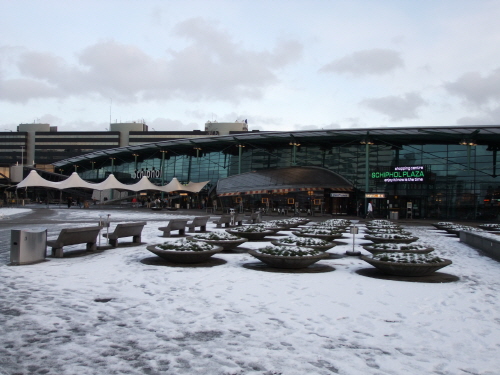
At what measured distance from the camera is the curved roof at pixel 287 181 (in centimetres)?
4669

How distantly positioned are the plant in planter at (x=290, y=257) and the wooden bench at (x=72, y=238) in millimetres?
4939

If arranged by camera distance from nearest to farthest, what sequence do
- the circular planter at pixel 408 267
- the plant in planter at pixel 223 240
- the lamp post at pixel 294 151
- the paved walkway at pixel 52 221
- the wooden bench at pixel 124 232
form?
the circular planter at pixel 408 267, the plant in planter at pixel 223 240, the wooden bench at pixel 124 232, the paved walkway at pixel 52 221, the lamp post at pixel 294 151

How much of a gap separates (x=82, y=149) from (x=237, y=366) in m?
142

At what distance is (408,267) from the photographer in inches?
350

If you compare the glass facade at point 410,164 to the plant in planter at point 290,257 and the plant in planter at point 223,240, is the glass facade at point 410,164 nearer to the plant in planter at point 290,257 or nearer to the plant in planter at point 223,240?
the plant in planter at point 223,240

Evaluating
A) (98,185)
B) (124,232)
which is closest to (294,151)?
(98,185)

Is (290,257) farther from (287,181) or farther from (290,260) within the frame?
(287,181)

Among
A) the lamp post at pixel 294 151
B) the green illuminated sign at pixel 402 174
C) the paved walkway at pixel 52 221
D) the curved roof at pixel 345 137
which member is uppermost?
the curved roof at pixel 345 137

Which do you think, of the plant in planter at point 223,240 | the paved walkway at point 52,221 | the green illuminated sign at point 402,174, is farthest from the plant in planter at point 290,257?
the green illuminated sign at point 402,174

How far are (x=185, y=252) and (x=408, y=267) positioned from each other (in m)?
5.14

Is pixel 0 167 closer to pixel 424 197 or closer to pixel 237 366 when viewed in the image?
pixel 424 197

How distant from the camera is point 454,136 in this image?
43594 mm

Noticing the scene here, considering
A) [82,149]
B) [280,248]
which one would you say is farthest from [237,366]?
[82,149]

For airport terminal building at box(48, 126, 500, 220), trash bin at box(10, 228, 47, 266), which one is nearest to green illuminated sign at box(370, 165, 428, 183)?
airport terminal building at box(48, 126, 500, 220)
